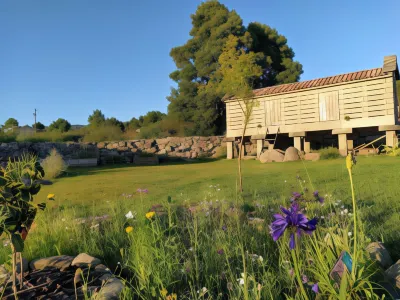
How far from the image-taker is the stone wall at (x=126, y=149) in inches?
595

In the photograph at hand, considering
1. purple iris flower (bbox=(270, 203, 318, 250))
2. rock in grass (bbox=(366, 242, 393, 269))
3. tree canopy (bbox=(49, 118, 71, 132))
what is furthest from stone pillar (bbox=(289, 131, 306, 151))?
tree canopy (bbox=(49, 118, 71, 132))

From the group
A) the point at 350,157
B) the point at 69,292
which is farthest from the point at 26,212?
the point at 350,157

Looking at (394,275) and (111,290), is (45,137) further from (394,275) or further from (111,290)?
(394,275)

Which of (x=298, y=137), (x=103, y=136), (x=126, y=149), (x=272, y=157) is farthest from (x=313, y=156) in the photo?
(x=103, y=136)

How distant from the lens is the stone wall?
1511 centimetres

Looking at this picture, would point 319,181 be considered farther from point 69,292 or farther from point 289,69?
point 289,69

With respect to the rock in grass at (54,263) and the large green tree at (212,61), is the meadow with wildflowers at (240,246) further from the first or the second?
the large green tree at (212,61)

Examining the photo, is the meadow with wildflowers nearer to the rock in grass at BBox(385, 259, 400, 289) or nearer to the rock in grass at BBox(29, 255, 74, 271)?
the rock in grass at BBox(385, 259, 400, 289)

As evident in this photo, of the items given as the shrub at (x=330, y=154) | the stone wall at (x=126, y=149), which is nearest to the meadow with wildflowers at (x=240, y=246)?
the shrub at (x=330, y=154)

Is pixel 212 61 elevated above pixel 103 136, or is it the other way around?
pixel 212 61

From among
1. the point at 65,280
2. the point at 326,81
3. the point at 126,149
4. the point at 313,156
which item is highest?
the point at 326,81

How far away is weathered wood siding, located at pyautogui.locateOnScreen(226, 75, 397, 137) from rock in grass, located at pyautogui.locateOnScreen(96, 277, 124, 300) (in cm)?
1362

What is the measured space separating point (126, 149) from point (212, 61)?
13.9 meters

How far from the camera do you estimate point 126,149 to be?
1725 cm
